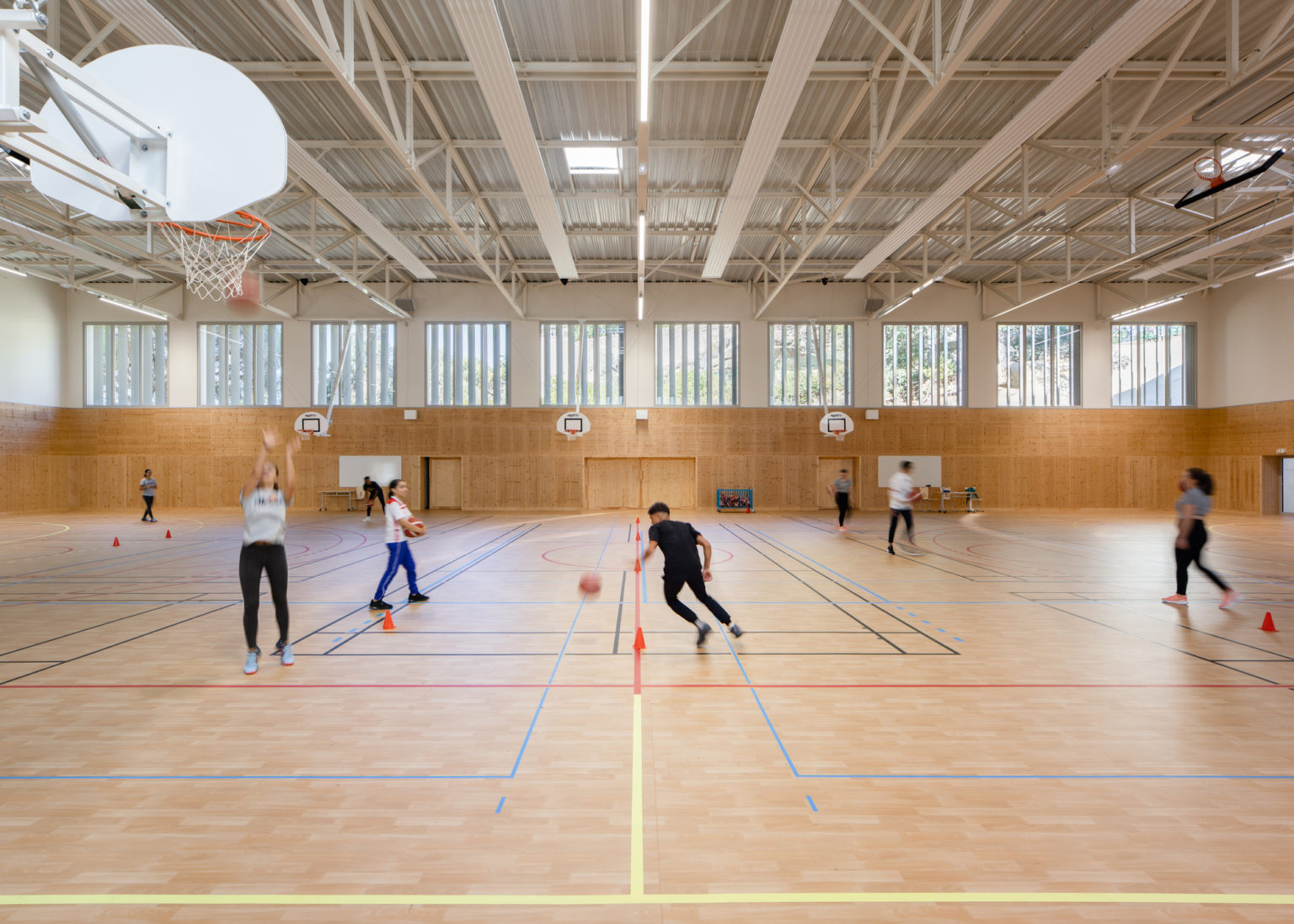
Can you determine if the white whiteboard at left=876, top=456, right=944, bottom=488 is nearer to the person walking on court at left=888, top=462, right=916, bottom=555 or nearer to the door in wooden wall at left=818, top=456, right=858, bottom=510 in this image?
the door in wooden wall at left=818, top=456, right=858, bottom=510

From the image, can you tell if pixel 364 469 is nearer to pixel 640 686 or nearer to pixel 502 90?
pixel 502 90

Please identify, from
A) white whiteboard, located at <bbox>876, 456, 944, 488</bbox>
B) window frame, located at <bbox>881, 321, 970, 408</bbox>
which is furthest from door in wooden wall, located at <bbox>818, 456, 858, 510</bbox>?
window frame, located at <bbox>881, 321, 970, 408</bbox>

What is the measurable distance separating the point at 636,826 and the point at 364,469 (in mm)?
25485

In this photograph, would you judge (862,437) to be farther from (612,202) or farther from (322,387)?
(322,387)

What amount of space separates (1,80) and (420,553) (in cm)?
1094

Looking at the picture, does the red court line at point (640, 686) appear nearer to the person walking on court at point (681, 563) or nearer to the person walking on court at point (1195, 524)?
the person walking on court at point (681, 563)

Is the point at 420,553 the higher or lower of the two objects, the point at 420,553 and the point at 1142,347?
the lower

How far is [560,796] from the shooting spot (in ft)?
11.8

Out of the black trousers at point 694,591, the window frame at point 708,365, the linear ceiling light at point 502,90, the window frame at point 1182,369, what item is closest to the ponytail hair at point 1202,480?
the black trousers at point 694,591

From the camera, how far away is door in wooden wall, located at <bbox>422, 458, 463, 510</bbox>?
2680 centimetres

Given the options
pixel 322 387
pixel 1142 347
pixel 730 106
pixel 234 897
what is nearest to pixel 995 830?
pixel 234 897

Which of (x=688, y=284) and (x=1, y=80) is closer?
(x=1, y=80)

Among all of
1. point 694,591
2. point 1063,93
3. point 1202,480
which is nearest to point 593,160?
point 1063,93

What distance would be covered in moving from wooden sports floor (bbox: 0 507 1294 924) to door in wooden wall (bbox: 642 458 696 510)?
18.3 meters
